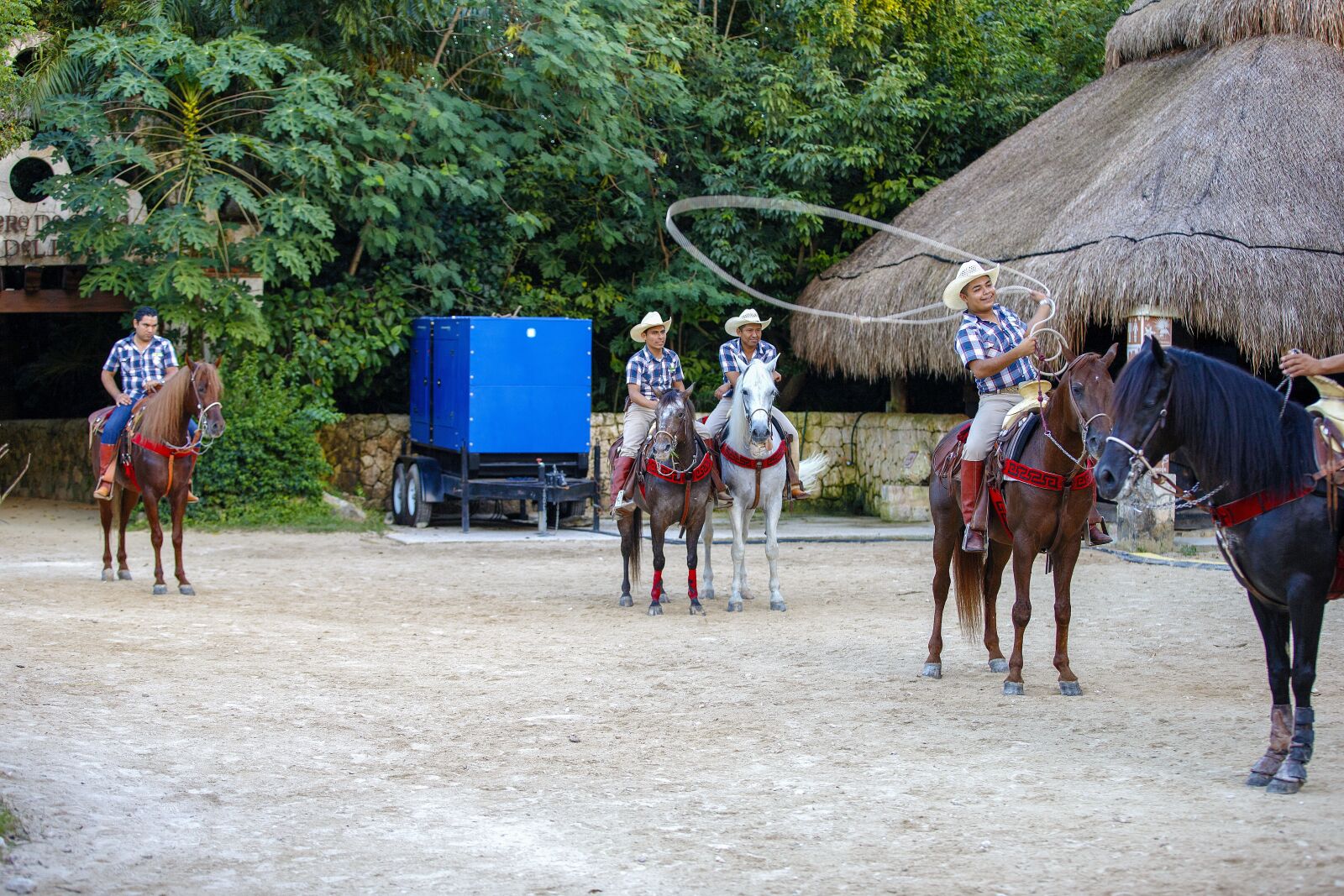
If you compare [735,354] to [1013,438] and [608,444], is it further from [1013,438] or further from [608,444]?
[608,444]

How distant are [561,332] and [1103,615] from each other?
750 cm

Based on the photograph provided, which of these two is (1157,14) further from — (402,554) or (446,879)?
(446,879)

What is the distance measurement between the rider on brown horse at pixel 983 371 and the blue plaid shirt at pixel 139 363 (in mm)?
7250

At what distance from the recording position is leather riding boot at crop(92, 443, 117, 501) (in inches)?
462

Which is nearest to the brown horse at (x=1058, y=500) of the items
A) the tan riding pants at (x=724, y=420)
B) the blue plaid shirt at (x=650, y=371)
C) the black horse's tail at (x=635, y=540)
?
the tan riding pants at (x=724, y=420)

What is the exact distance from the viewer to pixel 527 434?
1572 centimetres

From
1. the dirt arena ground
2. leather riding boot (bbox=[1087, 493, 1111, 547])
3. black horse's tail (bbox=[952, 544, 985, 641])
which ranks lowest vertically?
the dirt arena ground

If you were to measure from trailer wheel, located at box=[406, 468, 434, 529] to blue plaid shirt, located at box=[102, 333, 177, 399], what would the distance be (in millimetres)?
4518

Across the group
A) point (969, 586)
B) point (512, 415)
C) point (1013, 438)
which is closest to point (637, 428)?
point (969, 586)

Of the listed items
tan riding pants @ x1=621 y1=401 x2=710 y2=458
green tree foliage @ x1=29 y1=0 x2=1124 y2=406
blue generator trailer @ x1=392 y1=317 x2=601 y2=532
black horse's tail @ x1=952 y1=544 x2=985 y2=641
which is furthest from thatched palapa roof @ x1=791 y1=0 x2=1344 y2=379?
black horse's tail @ x1=952 y1=544 x2=985 y2=641

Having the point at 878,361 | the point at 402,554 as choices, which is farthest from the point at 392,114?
the point at 878,361

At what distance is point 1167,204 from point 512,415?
7.15m

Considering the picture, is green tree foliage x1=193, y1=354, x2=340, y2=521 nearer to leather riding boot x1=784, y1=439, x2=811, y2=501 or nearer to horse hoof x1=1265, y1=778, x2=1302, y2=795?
leather riding boot x1=784, y1=439, x2=811, y2=501

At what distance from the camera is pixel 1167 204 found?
1378 centimetres
